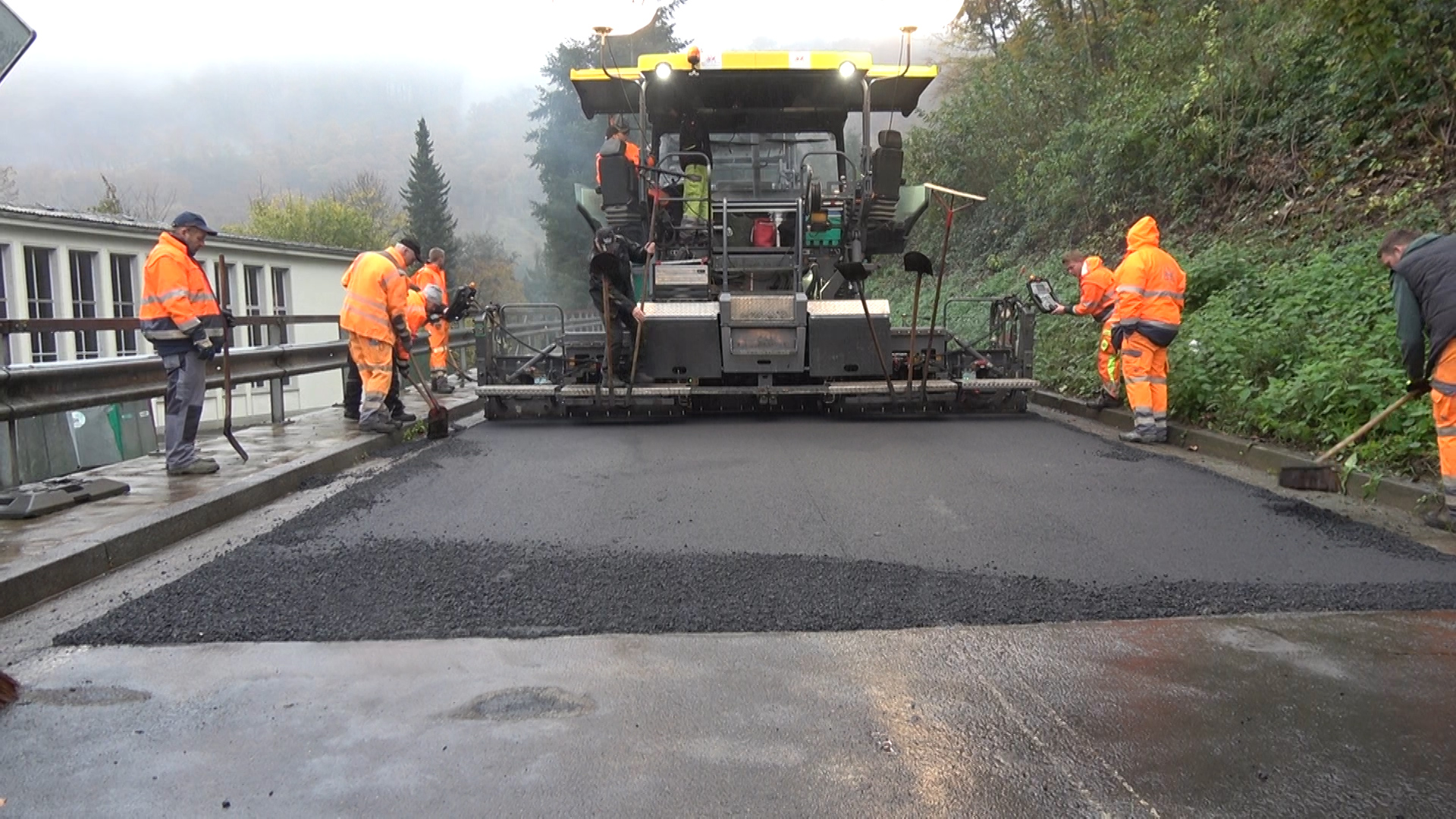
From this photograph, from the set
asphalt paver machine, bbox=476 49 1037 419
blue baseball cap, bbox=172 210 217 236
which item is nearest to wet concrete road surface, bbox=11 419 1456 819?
blue baseball cap, bbox=172 210 217 236

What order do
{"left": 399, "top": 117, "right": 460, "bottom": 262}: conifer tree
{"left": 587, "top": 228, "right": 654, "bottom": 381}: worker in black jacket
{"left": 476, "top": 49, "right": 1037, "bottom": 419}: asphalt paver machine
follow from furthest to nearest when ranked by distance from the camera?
{"left": 399, "top": 117, "right": 460, "bottom": 262}: conifer tree
{"left": 476, "top": 49, "right": 1037, "bottom": 419}: asphalt paver machine
{"left": 587, "top": 228, "right": 654, "bottom": 381}: worker in black jacket

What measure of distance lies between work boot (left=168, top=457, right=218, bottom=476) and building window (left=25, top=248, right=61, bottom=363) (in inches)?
439

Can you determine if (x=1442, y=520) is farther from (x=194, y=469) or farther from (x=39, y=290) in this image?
(x=39, y=290)

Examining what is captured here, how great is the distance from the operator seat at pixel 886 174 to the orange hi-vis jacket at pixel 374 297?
162 inches

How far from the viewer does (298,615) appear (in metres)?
3.93

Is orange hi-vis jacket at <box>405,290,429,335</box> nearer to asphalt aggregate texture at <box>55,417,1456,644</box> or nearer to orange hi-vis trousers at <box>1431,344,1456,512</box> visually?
asphalt aggregate texture at <box>55,417,1456,644</box>

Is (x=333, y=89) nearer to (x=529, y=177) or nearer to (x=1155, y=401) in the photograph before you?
(x=529, y=177)

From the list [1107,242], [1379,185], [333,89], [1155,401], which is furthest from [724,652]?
[333,89]

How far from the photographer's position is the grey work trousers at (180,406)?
6445mm

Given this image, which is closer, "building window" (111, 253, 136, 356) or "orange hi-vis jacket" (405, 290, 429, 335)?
"orange hi-vis jacket" (405, 290, 429, 335)

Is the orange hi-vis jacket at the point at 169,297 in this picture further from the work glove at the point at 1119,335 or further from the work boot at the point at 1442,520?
the work boot at the point at 1442,520

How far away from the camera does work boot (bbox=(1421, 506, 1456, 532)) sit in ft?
Answer: 17.0

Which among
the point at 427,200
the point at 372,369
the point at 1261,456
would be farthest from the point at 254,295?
the point at 427,200

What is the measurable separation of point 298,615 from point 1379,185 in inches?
419
